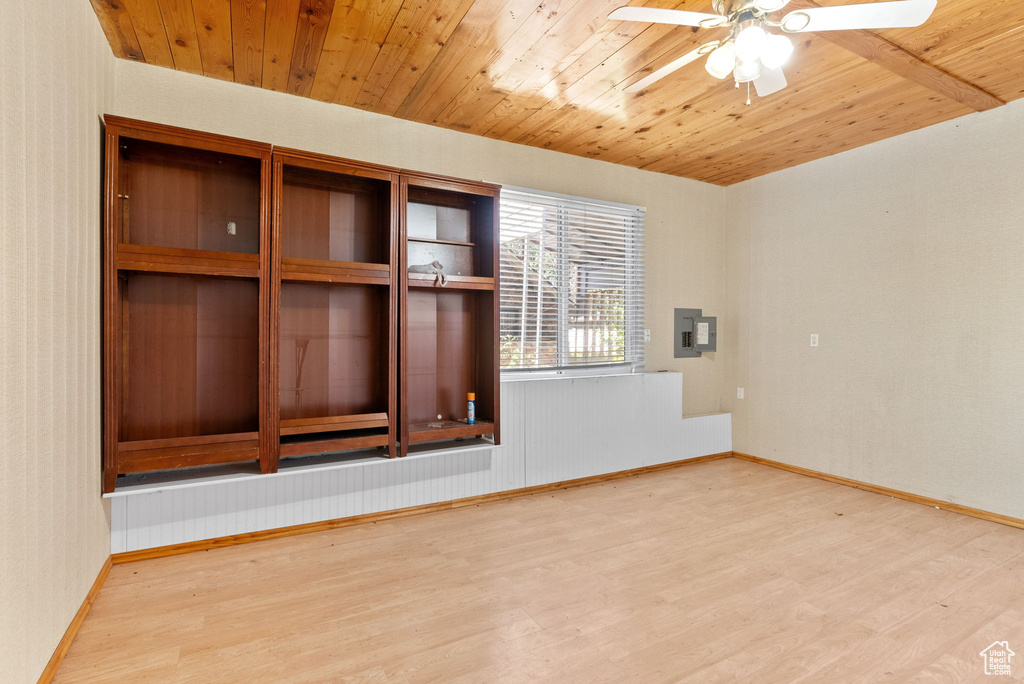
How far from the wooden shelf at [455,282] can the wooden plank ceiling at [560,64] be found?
3.64ft

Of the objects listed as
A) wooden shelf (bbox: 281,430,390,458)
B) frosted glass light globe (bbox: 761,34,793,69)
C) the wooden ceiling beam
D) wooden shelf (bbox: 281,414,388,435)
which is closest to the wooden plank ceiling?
the wooden ceiling beam

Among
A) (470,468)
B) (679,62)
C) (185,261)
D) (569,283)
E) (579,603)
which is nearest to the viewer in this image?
(679,62)

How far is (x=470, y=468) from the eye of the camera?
149 inches

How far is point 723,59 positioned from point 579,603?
2.42 meters

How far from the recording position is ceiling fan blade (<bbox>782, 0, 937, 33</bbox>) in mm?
1646

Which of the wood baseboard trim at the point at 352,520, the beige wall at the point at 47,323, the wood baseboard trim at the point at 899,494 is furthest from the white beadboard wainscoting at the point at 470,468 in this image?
the wood baseboard trim at the point at 899,494

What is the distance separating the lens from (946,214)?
3.67 meters

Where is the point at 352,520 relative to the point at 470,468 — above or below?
below

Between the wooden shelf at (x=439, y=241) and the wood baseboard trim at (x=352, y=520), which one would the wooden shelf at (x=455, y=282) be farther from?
the wood baseboard trim at (x=352, y=520)

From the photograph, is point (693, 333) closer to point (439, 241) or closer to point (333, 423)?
point (439, 241)

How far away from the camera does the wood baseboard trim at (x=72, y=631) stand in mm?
1824

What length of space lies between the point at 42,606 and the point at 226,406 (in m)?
1.24

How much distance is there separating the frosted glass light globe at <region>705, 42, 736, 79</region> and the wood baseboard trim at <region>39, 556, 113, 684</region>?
10.9 feet

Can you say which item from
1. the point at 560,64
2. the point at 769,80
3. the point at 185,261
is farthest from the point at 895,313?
the point at 185,261
